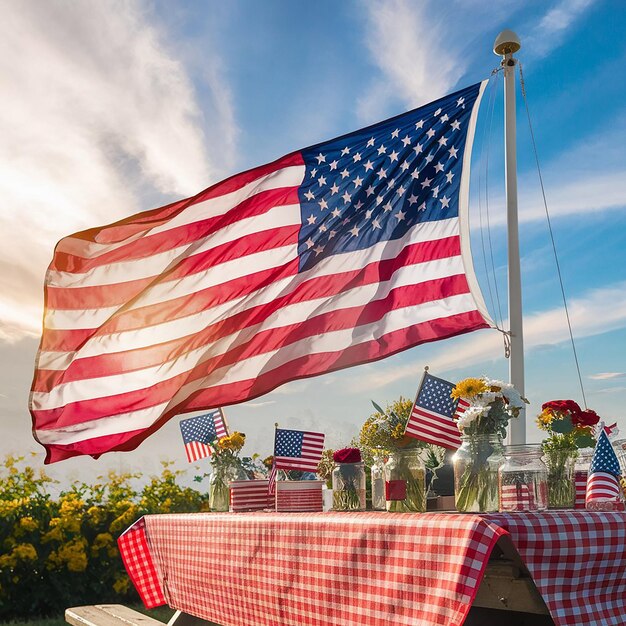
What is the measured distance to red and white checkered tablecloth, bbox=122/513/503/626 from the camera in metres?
2.40

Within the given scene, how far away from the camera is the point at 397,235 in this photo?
5195mm

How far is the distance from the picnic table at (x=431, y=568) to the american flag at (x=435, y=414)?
26.1 inches

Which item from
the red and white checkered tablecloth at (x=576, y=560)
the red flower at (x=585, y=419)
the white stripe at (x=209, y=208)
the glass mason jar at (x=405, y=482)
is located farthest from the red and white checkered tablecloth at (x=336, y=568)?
the white stripe at (x=209, y=208)

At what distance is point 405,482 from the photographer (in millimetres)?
3240

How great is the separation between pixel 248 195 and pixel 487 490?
10.6ft

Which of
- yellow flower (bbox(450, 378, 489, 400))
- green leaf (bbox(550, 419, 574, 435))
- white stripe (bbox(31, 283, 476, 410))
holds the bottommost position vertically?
green leaf (bbox(550, 419, 574, 435))

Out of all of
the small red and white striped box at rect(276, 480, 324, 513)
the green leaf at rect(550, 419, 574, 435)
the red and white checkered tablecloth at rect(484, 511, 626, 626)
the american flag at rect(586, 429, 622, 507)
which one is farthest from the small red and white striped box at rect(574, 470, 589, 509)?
the small red and white striped box at rect(276, 480, 324, 513)

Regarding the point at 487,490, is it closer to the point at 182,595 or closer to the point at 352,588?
Answer: the point at 352,588

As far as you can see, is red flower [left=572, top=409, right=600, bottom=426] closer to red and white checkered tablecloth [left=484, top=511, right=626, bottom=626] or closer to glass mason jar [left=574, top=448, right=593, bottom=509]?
glass mason jar [left=574, top=448, right=593, bottom=509]

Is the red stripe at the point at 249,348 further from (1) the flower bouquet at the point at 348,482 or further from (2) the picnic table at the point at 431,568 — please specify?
(2) the picnic table at the point at 431,568

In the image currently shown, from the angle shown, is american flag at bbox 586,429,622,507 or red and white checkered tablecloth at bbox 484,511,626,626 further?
american flag at bbox 586,429,622,507

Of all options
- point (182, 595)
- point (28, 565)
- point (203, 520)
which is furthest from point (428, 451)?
point (28, 565)

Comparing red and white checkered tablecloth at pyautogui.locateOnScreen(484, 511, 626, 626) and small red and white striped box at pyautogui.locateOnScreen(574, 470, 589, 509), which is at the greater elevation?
small red and white striped box at pyautogui.locateOnScreen(574, 470, 589, 509)

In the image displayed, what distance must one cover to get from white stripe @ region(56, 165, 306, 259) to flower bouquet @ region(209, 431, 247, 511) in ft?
5.71
